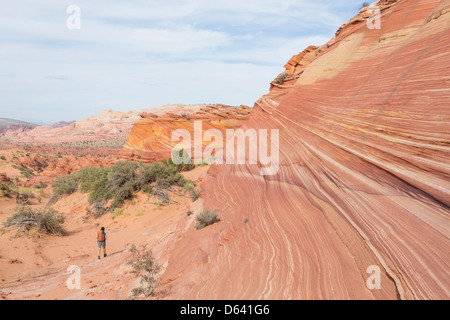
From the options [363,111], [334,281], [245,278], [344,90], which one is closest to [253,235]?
[245,278]

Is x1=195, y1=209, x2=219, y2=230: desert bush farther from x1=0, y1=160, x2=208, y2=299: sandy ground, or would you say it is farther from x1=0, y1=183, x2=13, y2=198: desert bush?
x1=0, y1=183, x2=13, y2=198: desert bush

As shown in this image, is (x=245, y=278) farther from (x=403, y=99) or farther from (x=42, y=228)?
(x=42, y=228)

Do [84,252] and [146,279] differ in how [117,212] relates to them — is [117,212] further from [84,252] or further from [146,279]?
[146,279]

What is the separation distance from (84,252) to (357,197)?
9585mm

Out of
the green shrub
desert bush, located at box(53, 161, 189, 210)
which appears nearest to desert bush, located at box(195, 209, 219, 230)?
desert bush, located at box(53, 161, 189, 210)

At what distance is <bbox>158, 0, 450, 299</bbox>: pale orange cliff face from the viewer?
3334 mm

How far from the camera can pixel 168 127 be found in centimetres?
2606

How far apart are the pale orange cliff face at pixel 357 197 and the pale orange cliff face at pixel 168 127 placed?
16818 millimetres

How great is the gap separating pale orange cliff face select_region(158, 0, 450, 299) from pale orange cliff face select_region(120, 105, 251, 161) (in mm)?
16818

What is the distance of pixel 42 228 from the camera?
1088cm

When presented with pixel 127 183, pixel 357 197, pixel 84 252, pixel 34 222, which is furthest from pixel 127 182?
pixel 357 197

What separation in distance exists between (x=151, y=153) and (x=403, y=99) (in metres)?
22.8

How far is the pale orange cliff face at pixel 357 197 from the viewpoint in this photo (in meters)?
3.33

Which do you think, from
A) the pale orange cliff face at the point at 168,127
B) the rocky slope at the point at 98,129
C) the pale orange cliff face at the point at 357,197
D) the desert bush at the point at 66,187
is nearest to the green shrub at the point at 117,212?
the desert bush at the point at 66,187
